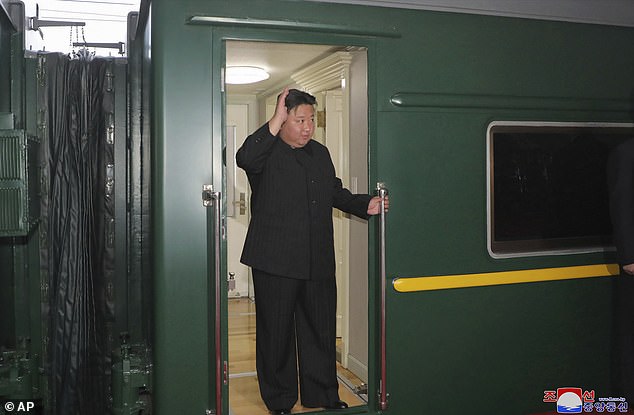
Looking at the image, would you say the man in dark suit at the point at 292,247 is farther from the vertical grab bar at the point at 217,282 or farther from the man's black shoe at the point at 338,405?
the vertical grab bar at the point at 217,282

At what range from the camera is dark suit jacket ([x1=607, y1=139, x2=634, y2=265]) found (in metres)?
3.12

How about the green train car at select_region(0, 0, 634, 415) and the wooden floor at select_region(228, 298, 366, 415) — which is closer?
the green train car at select_region(0, 0, 634, 415)

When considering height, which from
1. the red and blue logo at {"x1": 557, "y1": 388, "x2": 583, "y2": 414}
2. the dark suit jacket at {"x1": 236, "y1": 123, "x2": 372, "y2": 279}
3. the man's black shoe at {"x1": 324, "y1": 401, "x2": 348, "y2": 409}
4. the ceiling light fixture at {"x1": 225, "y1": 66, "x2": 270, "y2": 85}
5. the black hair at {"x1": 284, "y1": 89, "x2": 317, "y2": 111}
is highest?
the ceiling light fixture at {"x1": 225, "y1": 66, "x2": 270, "y2": 85}

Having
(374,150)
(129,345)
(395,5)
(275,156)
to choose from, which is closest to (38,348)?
(129,345)

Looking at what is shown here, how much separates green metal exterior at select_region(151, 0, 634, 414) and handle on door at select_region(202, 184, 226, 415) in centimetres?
5

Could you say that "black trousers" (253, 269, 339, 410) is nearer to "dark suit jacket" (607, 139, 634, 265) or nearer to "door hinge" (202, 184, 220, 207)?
"door hinge" (202, 184, 220, 207)

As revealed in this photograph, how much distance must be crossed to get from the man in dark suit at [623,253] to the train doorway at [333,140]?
131 cm

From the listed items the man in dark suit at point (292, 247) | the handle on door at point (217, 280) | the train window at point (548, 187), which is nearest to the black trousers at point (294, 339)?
the man in dark suit at point (292, 247)

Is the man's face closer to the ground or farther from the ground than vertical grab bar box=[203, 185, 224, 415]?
farther from the ground

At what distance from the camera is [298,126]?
309 centimetres

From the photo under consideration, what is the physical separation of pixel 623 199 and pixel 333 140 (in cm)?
174

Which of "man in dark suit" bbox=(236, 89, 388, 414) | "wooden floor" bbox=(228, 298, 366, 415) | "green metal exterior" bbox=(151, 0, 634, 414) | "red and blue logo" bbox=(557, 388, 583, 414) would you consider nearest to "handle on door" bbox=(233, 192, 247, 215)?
"wooden floor" bbox=(228, 298, 366, 415)

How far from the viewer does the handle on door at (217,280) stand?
2703mm

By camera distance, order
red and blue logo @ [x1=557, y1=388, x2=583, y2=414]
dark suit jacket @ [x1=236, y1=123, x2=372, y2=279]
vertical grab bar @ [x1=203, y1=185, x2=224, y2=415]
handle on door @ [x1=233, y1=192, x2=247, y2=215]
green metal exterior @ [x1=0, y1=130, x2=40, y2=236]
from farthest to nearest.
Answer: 1. handle on door @ [x1=233, y1=192, x2=247, y2=215]
2. red and blue logo @ [x1=557, y1=388, x2=583, y2=414]
3. dark suit jacket @ [x1=236, y1=123, x2=372, y2=279]
4. green metal exterior @ [x1=0, y1=130, x2=40, y2=236]
5. vertical grab bar @ [x1=203, y1=185, x2=224, y2=415]
